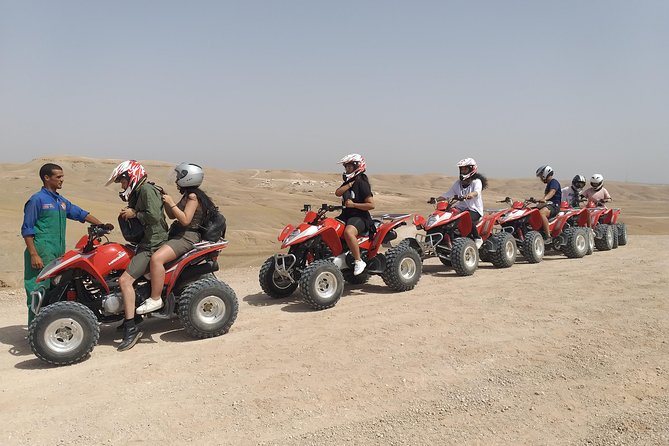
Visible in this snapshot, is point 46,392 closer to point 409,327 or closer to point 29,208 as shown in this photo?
point 29,208

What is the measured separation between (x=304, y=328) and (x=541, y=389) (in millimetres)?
2698

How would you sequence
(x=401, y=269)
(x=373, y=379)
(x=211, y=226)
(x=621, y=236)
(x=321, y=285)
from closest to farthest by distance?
(x=373, y=379)
(x=211, y=226)
(x=321, y=285)
(x=401, y=269)
(x=621, y=236)

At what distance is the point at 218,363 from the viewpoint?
195 inches

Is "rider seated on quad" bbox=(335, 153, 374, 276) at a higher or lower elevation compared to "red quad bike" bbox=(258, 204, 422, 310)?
higher

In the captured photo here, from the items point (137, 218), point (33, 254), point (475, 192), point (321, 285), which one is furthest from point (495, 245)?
point (33, 254)

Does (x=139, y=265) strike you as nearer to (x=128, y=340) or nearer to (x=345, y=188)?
(x=128, y=340)

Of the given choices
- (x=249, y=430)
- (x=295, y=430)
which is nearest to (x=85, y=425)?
(x=249, y=430)

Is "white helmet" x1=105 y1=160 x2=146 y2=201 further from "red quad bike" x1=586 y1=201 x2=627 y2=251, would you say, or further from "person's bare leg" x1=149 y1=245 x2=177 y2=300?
"red quad bike" x1=586 y1=201 x2=627 y2=251

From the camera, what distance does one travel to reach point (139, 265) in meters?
5.50

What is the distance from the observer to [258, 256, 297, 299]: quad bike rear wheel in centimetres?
771

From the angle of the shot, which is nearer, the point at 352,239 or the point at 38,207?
the point at 38,207

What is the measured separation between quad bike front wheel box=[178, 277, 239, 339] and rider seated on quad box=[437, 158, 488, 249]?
17.0ft

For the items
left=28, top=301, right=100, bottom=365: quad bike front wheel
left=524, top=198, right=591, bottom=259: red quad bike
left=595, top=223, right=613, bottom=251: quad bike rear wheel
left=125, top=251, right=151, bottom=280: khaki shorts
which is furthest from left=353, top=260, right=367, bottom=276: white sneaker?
left=595, top=223, right=613, bottom=251: quad bike rear wheel

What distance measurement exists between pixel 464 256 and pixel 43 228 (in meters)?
6.47
